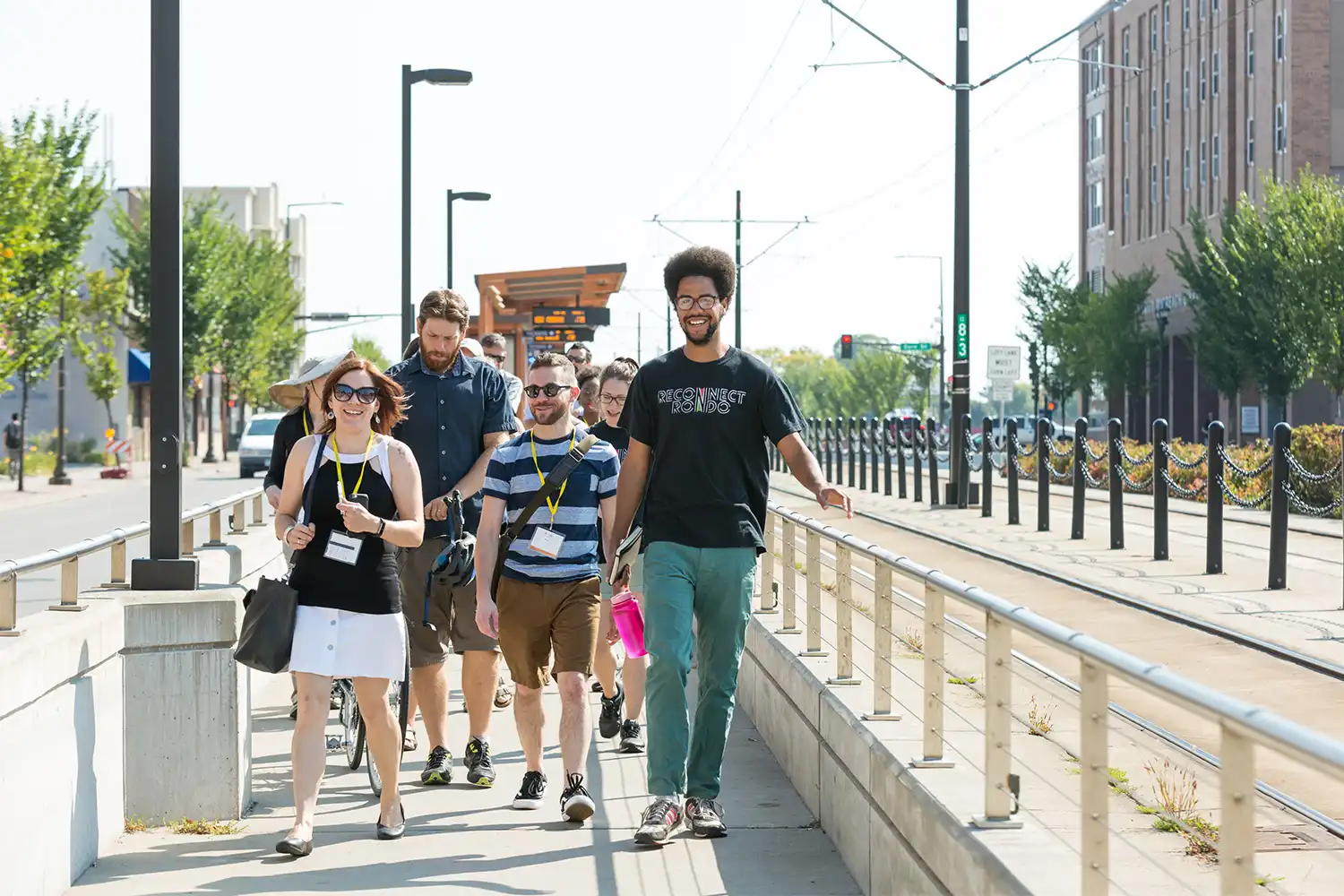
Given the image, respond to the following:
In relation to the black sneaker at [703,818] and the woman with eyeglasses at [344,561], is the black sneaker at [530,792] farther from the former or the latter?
the woman with eyeglasses at [344,561]

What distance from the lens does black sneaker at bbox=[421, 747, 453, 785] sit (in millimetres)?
7867

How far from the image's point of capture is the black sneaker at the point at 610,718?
9.01 metres

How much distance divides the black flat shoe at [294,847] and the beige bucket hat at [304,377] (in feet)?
5.55

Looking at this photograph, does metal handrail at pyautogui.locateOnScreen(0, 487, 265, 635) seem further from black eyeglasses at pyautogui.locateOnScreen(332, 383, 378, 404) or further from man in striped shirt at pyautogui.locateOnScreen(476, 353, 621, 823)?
man in striped shirt at pyautogui.locateOnScreen(476, 353, 621, 823)

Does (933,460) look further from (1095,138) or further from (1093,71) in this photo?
(1095,138)

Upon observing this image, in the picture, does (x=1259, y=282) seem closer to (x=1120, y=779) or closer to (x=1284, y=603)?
(x=1284, y=603)

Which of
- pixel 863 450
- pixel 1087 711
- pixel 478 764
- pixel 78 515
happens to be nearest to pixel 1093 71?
pixel 863 450

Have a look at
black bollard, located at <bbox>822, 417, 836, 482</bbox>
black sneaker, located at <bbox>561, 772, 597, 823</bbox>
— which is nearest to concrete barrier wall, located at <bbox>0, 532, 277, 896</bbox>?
black sneaker, located at <bbox>561, 772, 597, 823</bbox>

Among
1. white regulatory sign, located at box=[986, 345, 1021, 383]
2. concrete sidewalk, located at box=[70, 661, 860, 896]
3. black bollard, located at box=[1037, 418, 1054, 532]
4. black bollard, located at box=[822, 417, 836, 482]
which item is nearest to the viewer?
concrete sidewalk, located at box=[70, 661, 860, 896]

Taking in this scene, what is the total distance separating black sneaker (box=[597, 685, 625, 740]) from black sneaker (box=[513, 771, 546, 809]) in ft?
5.16

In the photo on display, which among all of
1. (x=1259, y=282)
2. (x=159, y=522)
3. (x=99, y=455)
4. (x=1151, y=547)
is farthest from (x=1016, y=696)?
(x=99, y=455)

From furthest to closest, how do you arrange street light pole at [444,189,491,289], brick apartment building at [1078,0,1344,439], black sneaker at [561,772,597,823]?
brick apartment building at [1078,0,1344,439] → street light pole at [444,189,491,289] → black sneaker at [561,772,597,823]

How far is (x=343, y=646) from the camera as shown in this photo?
645 centimetres

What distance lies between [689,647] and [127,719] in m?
2.04
